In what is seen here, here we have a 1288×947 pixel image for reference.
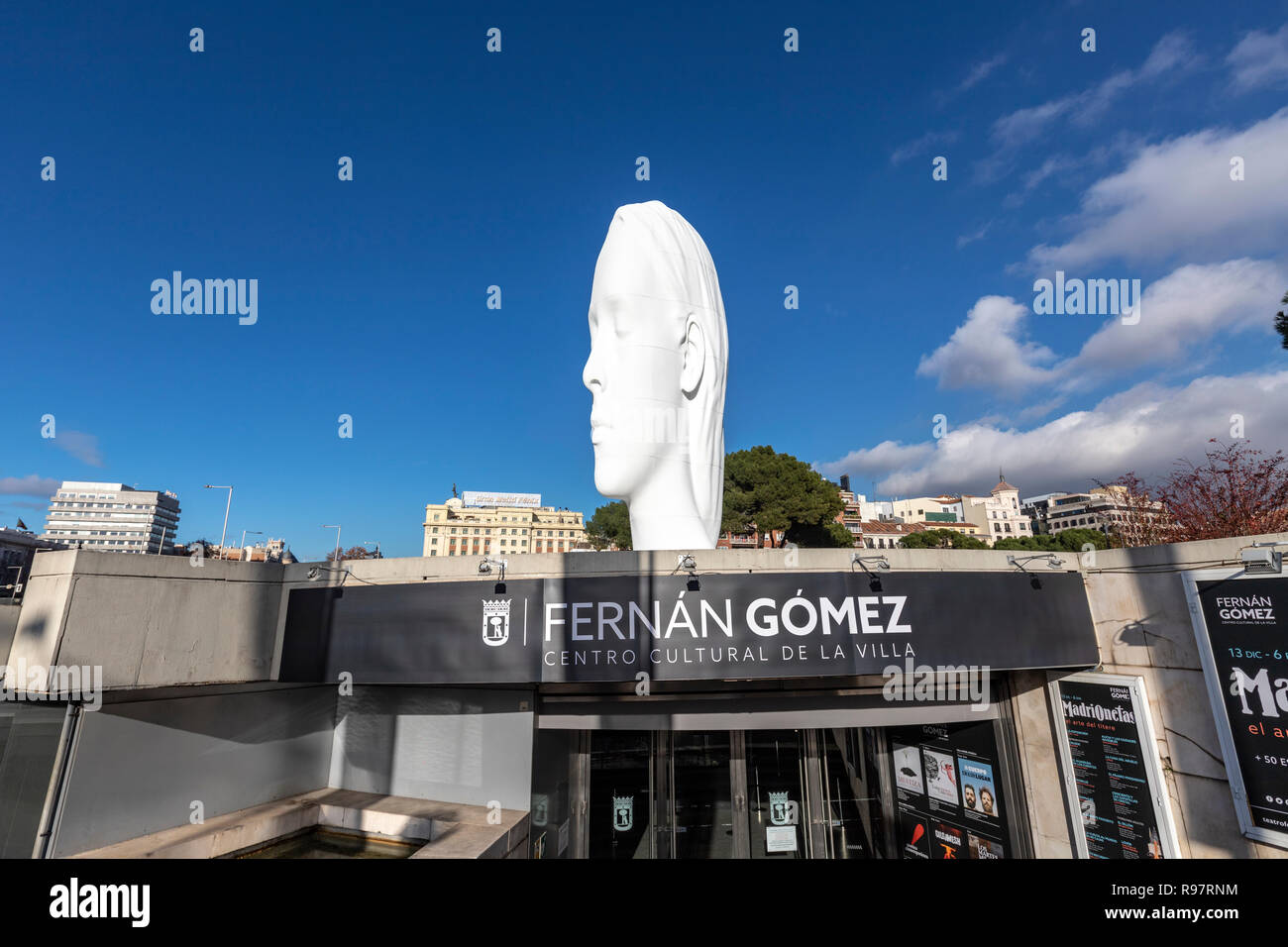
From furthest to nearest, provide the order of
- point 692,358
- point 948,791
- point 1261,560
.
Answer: point 692,358, point 948,791, point 1261,560

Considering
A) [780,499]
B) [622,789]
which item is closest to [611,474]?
[622,789]

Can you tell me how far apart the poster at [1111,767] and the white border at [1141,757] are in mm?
12

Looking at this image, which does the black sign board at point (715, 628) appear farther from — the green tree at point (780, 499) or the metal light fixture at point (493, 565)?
the green tree at point (780, 499)

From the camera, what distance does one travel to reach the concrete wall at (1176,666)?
649 centimetres

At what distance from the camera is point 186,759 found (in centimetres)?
862

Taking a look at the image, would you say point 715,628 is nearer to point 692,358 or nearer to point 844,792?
point 844,792

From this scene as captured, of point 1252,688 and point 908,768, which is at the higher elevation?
point 1252,688

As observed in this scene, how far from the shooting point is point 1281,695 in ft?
19.5

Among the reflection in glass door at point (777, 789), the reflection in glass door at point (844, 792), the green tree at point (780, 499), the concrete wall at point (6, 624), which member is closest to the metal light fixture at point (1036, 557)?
the reflection in glass door at point (844, 792)

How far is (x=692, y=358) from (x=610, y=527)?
124 ft

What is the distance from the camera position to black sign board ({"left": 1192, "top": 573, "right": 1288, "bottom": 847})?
595 centimetres

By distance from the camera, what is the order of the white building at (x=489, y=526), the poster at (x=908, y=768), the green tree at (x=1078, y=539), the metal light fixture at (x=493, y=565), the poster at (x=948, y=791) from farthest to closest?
the white building at (x=489, y=526) → the green tree at (x=1078, y=539) → the poster at (x=908, y=768) → the poster at (x=948, y=791) → the metal light fixture at (x=493, y=565)
